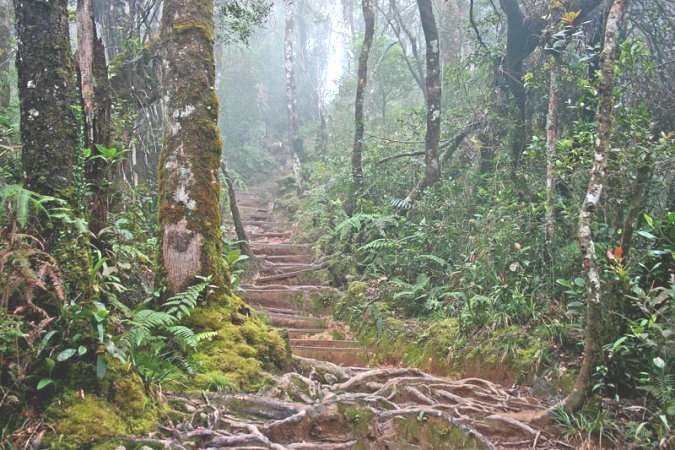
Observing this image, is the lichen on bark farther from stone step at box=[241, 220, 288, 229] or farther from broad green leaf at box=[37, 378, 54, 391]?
stone step at box=[241, 220, 288, 229]

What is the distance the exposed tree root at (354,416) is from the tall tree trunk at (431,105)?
208 inches

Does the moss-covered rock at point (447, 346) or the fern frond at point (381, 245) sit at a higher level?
the fern frond at point (381, 245)

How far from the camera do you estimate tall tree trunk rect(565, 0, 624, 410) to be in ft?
13.5

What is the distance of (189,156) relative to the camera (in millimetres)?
4703

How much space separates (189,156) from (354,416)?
2.81 m

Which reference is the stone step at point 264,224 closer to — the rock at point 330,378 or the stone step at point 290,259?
the stone step at point 290,259

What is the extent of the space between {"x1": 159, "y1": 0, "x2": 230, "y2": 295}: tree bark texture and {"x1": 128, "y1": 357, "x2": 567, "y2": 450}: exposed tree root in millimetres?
1326

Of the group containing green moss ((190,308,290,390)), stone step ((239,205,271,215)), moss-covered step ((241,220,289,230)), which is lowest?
green moss ((190,308,290,390))

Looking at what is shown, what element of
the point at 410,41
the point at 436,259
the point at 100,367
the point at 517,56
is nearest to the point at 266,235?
the point at 410,41

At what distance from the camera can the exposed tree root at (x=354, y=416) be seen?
318 cm

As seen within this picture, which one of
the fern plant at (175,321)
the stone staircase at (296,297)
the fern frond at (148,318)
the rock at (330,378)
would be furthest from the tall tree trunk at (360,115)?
the fern frond at (148,318)

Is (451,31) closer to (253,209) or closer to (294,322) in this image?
(253,209)

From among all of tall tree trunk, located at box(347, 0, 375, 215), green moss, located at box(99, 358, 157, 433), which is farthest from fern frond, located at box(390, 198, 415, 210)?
green moss, located at box(99, 358, 157, 433)

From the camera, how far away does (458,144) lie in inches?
416
